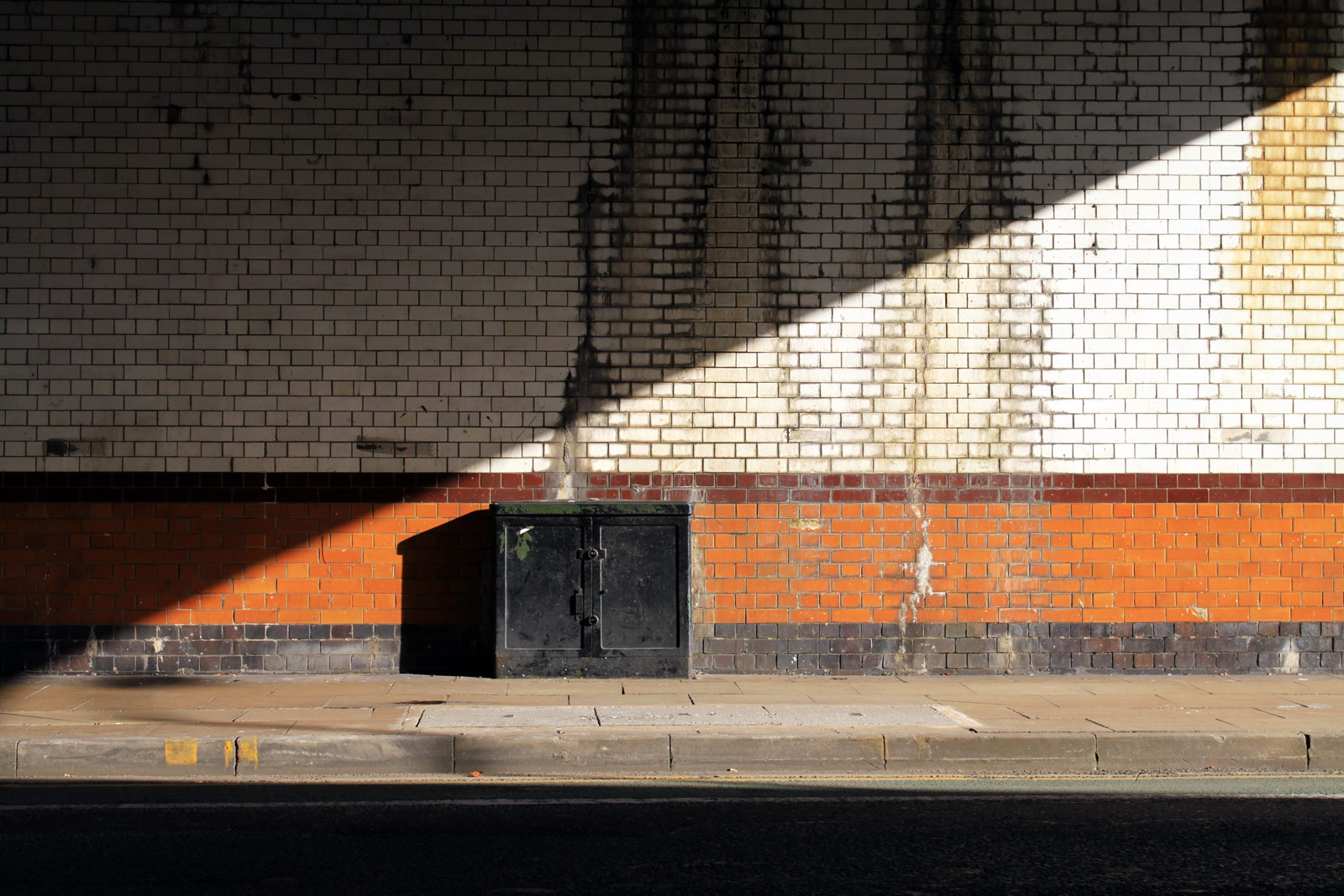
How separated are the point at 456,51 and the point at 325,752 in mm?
5769

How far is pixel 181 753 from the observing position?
6.89m

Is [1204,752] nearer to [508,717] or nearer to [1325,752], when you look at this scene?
[1325,752]

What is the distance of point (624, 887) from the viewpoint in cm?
486

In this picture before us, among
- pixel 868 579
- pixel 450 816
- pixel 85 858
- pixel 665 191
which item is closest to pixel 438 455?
pixel 665 191

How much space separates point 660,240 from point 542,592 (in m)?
3.02

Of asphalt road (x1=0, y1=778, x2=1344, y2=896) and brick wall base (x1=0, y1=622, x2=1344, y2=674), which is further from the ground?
brick wall base (x1=0, y1=622, x2=1344, y2=674)

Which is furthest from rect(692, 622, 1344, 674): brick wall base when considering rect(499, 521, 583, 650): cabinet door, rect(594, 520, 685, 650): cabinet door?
rect(499, 521, 583, 650): cabinet door

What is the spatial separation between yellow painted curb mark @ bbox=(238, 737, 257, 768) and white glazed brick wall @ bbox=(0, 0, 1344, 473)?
3.25 meters

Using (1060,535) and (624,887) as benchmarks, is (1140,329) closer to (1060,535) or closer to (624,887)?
(1060,535)

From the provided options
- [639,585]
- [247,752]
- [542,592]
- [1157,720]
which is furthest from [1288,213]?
[247,752]

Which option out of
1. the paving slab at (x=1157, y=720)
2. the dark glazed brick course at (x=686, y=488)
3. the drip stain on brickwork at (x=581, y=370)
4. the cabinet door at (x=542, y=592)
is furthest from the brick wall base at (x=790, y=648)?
the paving slab at (x=1157, y=720)

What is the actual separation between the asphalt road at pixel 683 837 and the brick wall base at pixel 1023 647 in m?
3.06

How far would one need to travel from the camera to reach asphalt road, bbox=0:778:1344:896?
4930 mm

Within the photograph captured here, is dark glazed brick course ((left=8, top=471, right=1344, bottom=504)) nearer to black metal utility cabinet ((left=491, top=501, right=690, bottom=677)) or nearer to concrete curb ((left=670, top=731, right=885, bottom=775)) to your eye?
black metal utility cabinet ((left=491, top=501, right=690, bottom=677))
